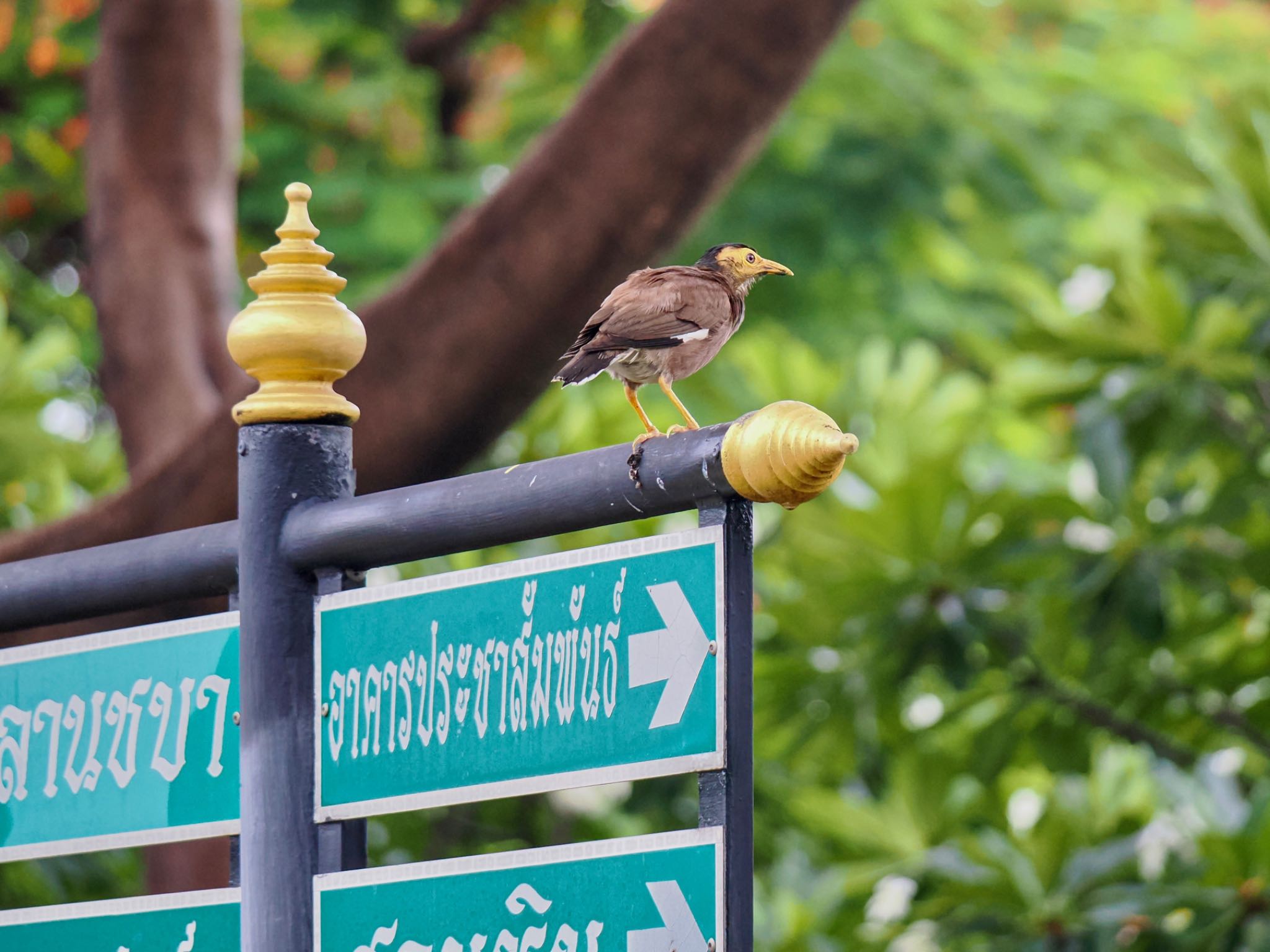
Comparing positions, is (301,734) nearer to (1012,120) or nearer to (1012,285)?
(1012,285)

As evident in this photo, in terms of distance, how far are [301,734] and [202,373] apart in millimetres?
3703

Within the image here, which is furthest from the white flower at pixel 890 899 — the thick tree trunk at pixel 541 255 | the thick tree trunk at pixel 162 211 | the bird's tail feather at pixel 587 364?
the bird's tail feather at pixel 587 364

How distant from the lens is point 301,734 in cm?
227

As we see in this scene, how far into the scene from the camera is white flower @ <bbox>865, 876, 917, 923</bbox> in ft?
17.5

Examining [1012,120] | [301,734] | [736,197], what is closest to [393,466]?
[301,734]

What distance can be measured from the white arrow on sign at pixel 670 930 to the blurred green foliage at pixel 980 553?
2946 mm

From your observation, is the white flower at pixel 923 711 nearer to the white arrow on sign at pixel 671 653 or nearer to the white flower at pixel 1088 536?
the white flower at pixel 1088 536

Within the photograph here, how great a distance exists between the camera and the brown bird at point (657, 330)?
213cm

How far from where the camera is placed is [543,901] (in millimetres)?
1969

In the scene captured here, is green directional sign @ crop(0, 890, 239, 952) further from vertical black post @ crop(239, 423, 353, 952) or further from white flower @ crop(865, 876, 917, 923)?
white flower @ crop(865, 876, 917, 923)

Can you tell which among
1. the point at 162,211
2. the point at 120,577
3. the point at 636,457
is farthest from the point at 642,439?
the point at 162,211

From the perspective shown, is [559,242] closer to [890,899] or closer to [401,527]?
[401,527]

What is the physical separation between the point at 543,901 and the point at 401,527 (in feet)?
1.65

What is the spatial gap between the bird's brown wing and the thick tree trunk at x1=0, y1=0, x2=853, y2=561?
1.90 metres
